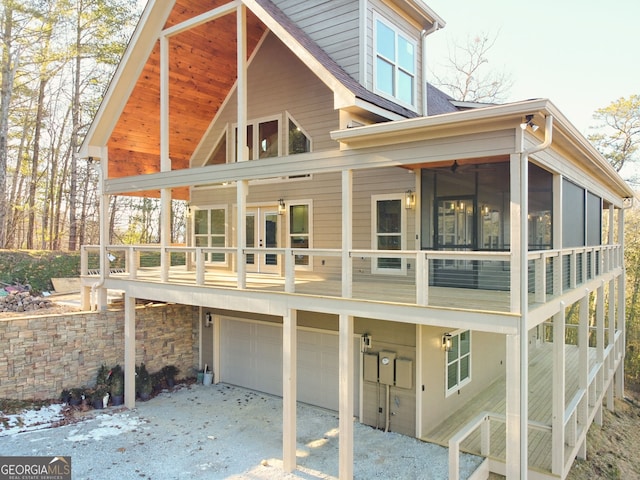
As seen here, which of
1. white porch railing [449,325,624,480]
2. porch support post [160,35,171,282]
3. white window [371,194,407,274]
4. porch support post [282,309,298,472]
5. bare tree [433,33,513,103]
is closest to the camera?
white porch railing [449,325,624,480]

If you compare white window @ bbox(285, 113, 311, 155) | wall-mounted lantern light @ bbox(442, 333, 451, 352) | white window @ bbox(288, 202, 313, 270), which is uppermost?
white window @ bbox(285, 113, 311, 155)

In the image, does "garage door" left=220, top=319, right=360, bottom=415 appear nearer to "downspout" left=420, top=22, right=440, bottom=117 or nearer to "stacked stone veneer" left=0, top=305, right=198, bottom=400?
"stacked stone veneer" left=0, top=305, right=198, bottom=400

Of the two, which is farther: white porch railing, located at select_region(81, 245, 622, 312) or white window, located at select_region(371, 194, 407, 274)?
white window, located at select_region(371, 194, 407, 274)

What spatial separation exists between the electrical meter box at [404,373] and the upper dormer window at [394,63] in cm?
582

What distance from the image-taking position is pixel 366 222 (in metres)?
10.7

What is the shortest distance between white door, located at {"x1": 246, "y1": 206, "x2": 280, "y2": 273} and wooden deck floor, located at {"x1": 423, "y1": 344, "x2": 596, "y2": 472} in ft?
19.5

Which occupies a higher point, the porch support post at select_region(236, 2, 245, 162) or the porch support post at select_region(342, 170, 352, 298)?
the porch support post at select_region(236, 2, 245, 162)

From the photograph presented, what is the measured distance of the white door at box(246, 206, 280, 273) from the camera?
12.3 meters

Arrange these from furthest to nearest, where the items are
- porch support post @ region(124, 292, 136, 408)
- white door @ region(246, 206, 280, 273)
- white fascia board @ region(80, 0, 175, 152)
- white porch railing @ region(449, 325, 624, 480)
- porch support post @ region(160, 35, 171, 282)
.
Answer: white door @ region(246, 206, 280, 273)
porch support post @ region(124, 292, 136, 408)
porch support post @ region(160, 35, 171, 282)
white fascia board @ region(80, 0, 175, 152)
white porch railing @ region(449, 325, 624, 480)

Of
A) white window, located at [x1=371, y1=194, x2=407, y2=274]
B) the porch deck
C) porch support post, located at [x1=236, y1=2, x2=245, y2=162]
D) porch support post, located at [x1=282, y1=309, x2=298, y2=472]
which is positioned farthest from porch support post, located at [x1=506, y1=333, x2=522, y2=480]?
porch support post, located at [x1=236, y1=2, x2=245, y2=162]

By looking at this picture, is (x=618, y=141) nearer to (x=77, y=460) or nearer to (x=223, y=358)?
(x=223, y=358)

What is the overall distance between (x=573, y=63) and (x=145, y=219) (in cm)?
3753

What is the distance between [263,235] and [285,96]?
3.89 metres

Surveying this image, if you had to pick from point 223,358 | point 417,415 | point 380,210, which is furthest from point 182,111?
point 417,415
